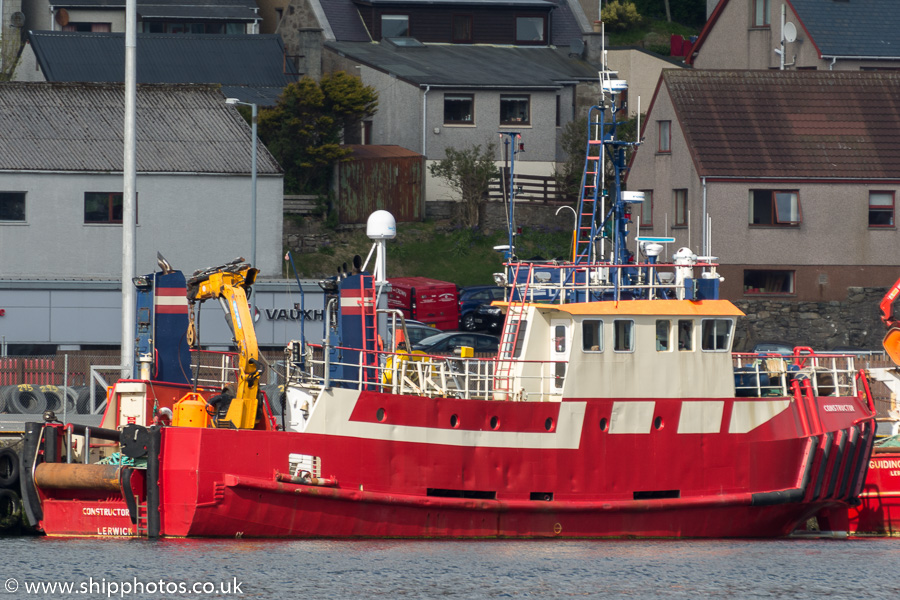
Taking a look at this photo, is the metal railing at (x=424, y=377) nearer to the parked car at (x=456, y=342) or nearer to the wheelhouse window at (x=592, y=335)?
the wheelhouse window at (x=592, y=335)

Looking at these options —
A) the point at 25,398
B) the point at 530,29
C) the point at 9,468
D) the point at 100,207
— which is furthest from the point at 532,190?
the point at 9,468

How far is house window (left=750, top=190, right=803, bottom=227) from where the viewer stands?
144ft

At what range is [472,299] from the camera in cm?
4550

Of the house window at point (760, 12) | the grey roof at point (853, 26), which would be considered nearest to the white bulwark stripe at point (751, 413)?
the grey roof at point (853, 26)

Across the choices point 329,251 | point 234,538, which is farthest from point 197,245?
point 234,538

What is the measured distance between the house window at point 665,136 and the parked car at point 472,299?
7193 millimetres

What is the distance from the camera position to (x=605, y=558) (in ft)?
69.1

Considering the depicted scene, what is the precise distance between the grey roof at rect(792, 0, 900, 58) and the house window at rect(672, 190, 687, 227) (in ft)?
33.2

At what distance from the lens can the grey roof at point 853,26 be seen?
5166 cm

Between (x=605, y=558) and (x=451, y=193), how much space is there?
35.2 meters

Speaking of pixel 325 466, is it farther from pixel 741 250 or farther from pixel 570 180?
pixel 570 180

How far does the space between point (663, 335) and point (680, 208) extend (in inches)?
936

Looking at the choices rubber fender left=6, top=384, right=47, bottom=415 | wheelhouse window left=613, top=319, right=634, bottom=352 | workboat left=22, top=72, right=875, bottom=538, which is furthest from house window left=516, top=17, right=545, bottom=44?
wheelhouse window left=613, top=319, right=634, bottom=352

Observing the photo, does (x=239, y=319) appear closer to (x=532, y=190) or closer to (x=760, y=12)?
(x=532, y=190)
